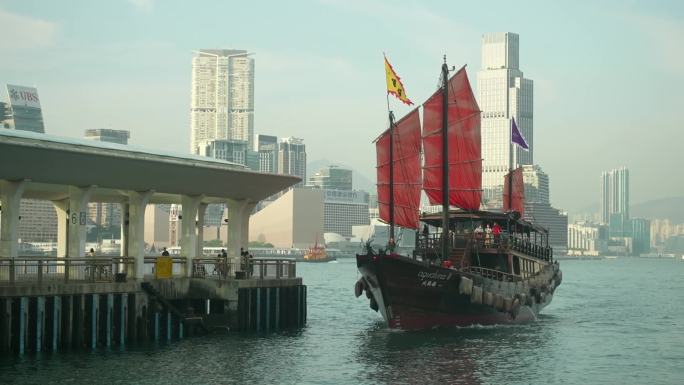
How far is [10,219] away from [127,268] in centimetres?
642

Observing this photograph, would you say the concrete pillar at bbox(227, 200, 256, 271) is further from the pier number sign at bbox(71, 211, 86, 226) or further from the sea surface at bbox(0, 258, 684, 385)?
the pier number sign at bbox(71, 211, 86, 226)

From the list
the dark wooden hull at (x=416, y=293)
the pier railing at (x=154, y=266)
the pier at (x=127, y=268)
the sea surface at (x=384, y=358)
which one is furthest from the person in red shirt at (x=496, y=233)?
the pier railing at (x=154, y=266)

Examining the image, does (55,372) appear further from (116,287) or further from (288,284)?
(288,284)

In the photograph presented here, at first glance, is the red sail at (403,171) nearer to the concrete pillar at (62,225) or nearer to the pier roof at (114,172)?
the pier roof at (114,172)

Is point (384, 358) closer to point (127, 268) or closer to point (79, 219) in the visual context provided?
Answer: point (127, 268)

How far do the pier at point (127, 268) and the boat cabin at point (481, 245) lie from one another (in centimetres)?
1038

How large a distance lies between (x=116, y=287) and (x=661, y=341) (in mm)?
31117

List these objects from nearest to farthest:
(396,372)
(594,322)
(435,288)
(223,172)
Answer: (396,372)
(223,172)
(435,288)
(594,322)

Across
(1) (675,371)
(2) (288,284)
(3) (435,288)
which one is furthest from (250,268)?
(1) (675,371)

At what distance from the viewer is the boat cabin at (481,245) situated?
63.8 meters

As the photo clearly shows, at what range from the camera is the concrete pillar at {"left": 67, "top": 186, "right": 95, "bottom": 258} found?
157 feet

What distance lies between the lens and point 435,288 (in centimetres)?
5741

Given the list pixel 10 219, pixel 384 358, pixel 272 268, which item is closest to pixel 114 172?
pixel 10 219

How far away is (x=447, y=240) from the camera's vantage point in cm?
6147
